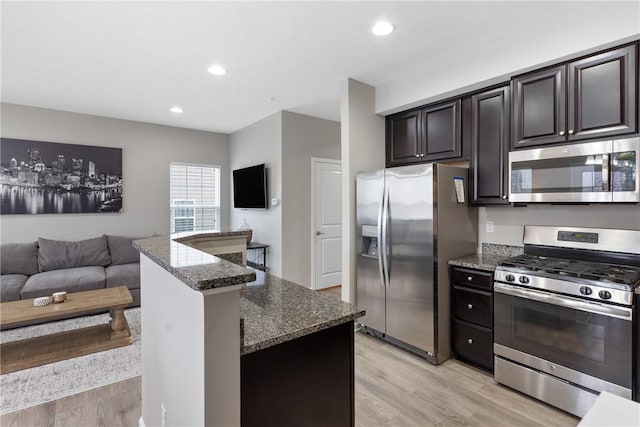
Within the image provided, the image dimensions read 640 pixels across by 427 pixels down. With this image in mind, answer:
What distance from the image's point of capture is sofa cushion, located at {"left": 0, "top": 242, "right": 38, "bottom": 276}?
384 centimetres

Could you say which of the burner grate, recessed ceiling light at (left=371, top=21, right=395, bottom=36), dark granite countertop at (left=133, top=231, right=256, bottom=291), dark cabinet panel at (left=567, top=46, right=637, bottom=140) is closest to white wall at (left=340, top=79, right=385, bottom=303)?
recessed ceiling light at (left=371, top=21, right=395, bottom=36)

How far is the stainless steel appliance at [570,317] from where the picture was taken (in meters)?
1.87

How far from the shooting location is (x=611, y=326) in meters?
1.88

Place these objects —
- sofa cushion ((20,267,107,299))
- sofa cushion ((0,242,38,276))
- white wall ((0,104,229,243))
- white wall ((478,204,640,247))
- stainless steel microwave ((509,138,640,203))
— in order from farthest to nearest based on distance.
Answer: white wall ((0,104,229,243)) → sofa cushion ((0,242,38,276)) → sofa cushion ((20,267,107,299)) → white wall ((478,204,640,247)) → stainless steel microwave ((509,138,640,203))

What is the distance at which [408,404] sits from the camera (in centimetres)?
219

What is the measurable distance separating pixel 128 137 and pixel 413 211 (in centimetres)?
453

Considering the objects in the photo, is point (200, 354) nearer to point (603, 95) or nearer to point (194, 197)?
point (603, 95)

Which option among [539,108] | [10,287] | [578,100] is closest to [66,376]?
[10,287]

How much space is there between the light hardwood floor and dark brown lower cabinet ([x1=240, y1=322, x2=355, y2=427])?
3.02 ft

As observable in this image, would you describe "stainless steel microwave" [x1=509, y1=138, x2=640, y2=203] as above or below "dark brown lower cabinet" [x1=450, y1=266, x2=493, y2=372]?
above

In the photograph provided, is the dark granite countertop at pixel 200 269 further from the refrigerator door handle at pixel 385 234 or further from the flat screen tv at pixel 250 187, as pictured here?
the flat screen tv at pixel 250 187

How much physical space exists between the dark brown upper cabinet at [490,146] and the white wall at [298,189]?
2458 millimetres

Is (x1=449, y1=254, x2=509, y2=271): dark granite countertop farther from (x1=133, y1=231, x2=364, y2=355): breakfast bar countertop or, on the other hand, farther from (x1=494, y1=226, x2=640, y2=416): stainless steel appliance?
(x1=133, y1=231, x2=364, y2=355): breakfast bar countertop

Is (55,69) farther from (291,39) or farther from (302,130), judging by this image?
(302,130)
